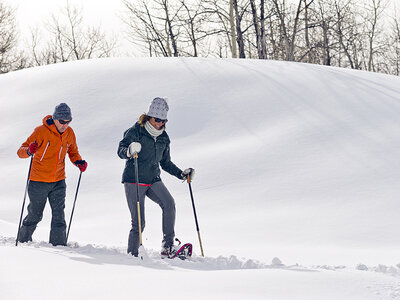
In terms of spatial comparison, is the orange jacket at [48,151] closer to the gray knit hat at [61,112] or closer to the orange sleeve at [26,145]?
the orange sleeve at [26,145]

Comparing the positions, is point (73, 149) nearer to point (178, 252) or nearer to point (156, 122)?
point (156, 122)

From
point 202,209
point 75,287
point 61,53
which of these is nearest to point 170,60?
point 202,209

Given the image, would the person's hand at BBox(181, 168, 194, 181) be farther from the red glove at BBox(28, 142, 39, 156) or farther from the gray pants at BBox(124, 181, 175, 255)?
the red glove at BBox(28, 142, 39, 156)

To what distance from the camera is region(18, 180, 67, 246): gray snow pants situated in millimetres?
5656

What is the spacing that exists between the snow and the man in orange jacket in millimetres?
246

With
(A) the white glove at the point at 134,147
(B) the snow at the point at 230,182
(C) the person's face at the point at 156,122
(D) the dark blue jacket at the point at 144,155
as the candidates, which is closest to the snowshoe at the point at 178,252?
(B) the snow at the point at 230,182

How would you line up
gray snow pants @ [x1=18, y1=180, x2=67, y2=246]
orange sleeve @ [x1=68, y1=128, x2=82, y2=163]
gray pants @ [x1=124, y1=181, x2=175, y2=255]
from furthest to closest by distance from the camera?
orange sleeve @ [x1=68, y1=128, x2=82, y2=163], gray snow pants @ [x1=18, y1=180, x2=67, y2=246], gray pants @ [x1=124, y1=181, x2=175, y2=255]

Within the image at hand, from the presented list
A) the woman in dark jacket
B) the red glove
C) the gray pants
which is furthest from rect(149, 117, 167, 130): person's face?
the red glove

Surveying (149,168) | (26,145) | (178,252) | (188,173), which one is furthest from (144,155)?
(26,145)

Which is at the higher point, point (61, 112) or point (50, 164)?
point (61, 112)

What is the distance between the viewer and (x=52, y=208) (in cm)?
574

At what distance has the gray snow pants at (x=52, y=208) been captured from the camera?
566 cm

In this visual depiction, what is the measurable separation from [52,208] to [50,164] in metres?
0.49

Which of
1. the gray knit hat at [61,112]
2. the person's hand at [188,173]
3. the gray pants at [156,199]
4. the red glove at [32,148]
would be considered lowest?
the gray pants at [156,199]
